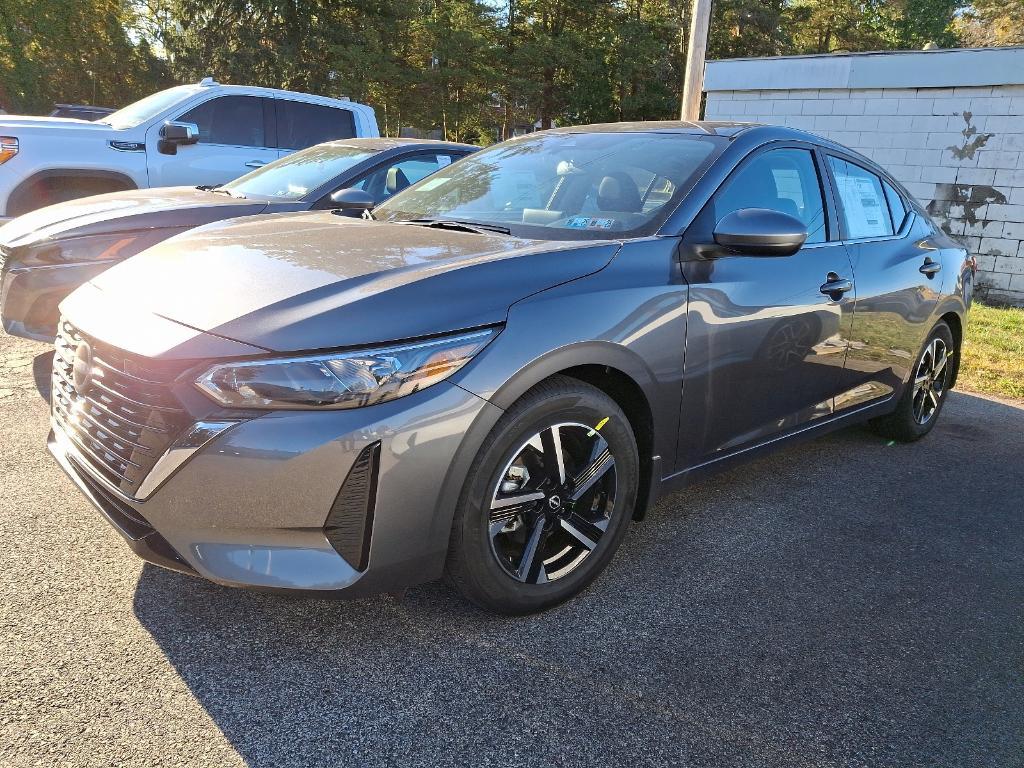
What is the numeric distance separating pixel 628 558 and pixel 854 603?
2.65 ft

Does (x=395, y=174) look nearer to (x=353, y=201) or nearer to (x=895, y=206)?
(x=353, y=201)

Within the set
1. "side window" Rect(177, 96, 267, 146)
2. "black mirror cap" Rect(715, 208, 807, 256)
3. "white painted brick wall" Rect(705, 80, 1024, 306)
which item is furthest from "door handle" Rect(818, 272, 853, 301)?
"white painted brick wall" Rect(705, 80, 1024, 306)

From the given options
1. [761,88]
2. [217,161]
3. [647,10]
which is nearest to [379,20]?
[647,10]

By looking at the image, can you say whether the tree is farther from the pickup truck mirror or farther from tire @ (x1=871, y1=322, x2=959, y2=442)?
the pickup truck mirror

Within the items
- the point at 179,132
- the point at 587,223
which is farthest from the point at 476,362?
the point at 179,132

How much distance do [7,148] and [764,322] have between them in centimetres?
626

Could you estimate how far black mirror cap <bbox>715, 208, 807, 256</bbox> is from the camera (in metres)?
2.85

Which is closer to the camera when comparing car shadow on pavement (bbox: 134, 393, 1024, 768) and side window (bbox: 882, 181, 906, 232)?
car shadow on pavement (bbox: 134, 393, 1024, 768)

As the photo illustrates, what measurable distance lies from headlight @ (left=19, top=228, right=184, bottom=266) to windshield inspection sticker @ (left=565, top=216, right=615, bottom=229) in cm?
293

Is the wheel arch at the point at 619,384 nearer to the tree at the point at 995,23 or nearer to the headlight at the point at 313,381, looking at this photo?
the headlight at the point at 313,381

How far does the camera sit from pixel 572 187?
329cm

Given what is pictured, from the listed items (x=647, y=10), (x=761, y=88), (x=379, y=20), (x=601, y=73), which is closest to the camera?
(x=761, y=88)

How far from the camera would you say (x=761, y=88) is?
39.2 feet

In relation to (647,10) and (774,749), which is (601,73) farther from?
(774,749)
